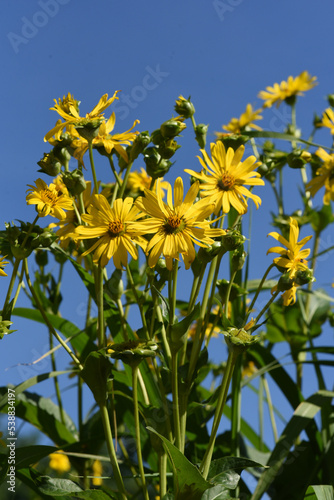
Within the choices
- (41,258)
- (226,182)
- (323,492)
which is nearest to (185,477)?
(323,492)

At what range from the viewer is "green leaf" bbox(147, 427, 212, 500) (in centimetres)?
52

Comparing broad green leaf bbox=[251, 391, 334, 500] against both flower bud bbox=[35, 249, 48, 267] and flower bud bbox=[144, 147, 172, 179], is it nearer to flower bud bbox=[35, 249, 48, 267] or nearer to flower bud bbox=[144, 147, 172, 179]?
flower bud bbox=[144, 147, 172, 179]

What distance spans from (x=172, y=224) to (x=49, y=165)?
0.20m

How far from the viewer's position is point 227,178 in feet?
2.21

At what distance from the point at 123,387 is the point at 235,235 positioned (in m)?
0.37

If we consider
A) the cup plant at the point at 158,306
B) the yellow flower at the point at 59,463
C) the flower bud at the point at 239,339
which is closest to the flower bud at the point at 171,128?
the cup plant at the point at 158,306

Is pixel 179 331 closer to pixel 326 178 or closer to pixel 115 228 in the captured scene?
pixel 115 228

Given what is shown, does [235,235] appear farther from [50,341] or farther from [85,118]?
Answer: [50,341]

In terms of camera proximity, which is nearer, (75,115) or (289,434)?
(75,115)

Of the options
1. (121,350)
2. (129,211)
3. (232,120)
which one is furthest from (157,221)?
(232,120)

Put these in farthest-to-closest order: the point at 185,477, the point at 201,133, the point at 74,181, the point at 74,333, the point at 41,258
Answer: the point at 41,258 < the point at 74,333 < the point at 201,133 < the point at 74,181 < the point at 185,477

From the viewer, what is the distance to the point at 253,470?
0.94 m

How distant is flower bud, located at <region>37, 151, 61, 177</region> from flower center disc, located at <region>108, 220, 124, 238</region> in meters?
0.14

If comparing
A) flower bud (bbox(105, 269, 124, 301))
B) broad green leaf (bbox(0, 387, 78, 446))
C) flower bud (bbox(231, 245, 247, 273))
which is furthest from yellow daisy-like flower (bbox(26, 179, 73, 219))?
broad green leaf (bbox(0, 387, 78, 446))
